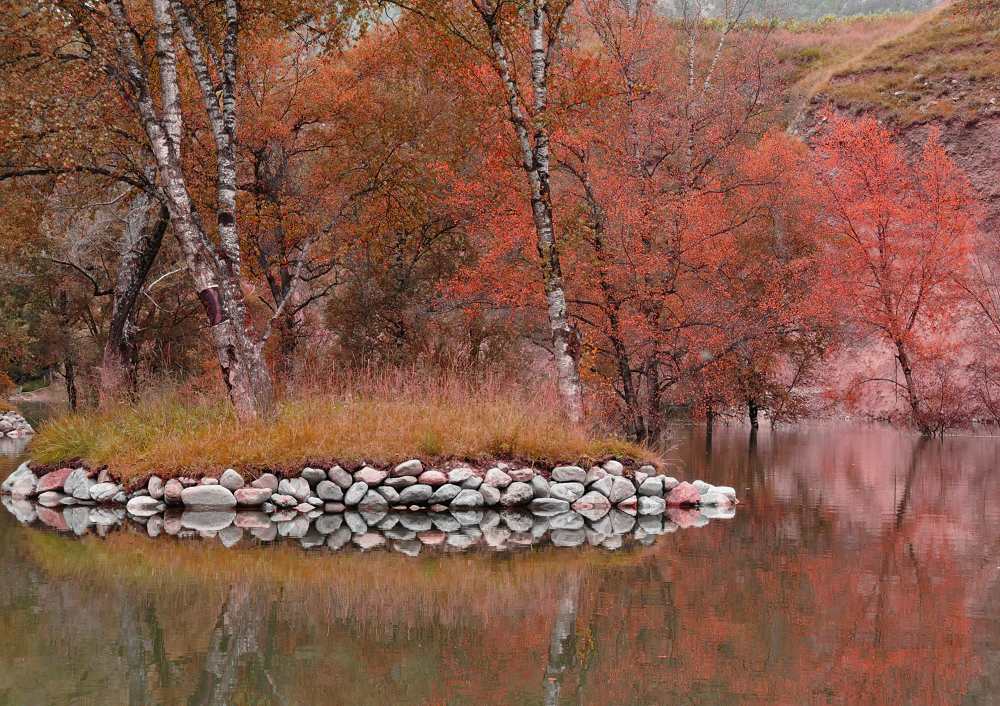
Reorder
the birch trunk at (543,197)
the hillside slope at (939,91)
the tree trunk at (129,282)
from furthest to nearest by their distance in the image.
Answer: the hillside slope at (939,91)
the tree trunk at (129,282)
the birch trunk at (543,197)

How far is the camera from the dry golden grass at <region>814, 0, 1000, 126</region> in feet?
130

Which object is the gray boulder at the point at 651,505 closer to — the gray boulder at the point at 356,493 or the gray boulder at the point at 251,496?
the gray boulder at the point at 356,493

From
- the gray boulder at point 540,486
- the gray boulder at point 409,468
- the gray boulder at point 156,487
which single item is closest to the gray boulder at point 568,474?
the gray boulder at point 540,486

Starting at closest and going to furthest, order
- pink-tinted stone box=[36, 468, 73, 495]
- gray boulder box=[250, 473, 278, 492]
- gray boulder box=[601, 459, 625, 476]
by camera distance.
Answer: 1. gray boulder box=[250, 473, 278, 492]
2. gray boulder box=[601, 459, 625, 476]
3. pink-tinted stone box=[36, 468, 73, 495]

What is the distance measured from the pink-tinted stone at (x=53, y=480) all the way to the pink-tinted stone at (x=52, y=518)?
357 millimetres

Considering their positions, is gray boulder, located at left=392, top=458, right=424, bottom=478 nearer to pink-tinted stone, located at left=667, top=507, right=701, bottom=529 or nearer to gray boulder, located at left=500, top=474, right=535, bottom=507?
gray boulder, located at left=500, top=474, right=535, bottom=507

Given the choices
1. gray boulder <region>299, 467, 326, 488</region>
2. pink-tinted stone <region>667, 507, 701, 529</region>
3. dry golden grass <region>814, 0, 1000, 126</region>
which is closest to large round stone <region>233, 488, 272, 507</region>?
gray boulder <region>299, 467, 326, 488</region>

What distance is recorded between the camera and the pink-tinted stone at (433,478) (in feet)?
33.4

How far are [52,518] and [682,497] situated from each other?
732 centimetres

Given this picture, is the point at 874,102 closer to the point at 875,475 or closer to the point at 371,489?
the point at 875,475

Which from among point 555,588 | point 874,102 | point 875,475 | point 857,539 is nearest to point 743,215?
point 875,475

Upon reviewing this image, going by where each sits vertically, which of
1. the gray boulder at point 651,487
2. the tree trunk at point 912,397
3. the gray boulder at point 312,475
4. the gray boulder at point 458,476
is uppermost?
the gray boulder at point 312,475

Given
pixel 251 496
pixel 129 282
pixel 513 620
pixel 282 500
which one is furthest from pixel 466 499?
pixel 129 282

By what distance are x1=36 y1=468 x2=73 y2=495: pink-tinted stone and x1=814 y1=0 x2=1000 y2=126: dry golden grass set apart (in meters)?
39.2
